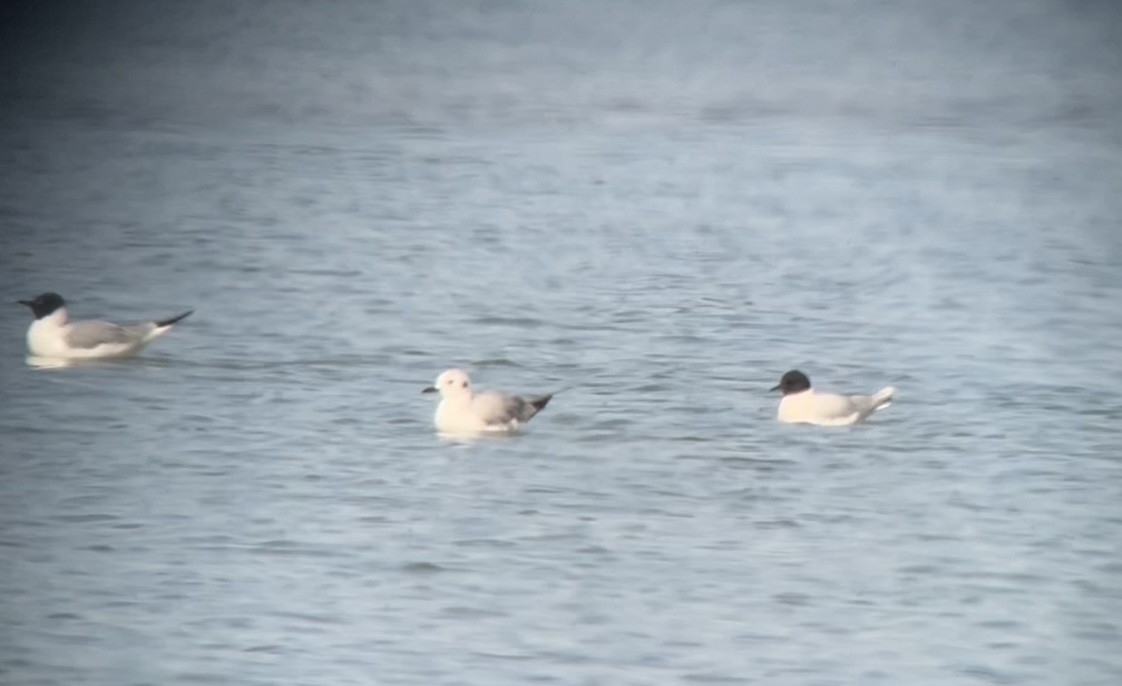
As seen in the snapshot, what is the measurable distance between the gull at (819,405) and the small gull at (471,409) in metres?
0.75

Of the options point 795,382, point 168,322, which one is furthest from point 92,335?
point 795,382

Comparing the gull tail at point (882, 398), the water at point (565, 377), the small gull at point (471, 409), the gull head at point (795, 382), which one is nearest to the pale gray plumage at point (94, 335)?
the water at point (565, 377)

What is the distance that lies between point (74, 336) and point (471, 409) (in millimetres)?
1514

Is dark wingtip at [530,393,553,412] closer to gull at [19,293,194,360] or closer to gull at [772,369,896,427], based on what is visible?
gull at [772,369,896,427]

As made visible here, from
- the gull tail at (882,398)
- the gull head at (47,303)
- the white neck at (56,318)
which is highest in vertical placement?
the gull head at (47,303)

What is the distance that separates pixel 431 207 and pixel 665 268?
1.80 metres

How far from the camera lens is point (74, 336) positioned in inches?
265

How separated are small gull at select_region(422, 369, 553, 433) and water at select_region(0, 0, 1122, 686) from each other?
2.7 inches

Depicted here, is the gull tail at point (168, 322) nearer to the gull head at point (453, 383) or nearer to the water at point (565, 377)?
the water at point (565, 377)

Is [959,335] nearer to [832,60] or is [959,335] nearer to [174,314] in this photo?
[174,314]

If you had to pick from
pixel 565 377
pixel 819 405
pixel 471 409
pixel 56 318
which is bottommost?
pixel 471 409

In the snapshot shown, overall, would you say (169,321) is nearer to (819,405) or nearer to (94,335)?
(94,335)

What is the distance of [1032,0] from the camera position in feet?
62.1

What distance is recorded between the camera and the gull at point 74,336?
6.75 m
